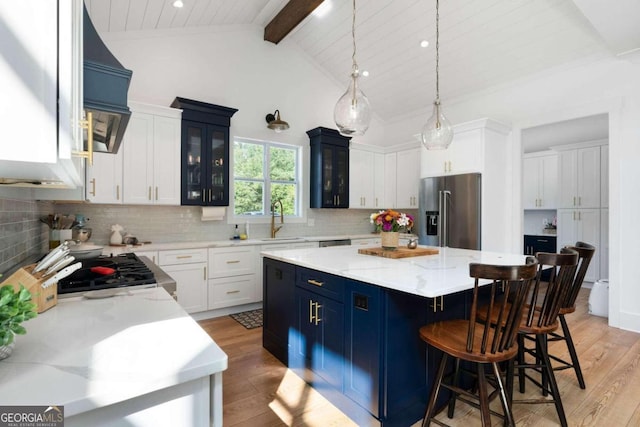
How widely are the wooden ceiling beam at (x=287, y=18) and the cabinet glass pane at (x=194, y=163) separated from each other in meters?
1.88

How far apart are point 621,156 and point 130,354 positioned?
15.9ft

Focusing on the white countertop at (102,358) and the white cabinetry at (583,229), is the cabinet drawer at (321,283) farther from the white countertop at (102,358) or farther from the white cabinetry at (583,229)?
the white cabinetry at (583,229)

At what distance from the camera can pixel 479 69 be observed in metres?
4.45

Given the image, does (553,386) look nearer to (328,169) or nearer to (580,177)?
(328,169)

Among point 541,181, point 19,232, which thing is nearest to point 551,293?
point 19,232

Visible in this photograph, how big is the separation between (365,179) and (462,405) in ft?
12.9

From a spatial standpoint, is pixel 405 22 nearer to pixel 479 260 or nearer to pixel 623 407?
pixel 479 260

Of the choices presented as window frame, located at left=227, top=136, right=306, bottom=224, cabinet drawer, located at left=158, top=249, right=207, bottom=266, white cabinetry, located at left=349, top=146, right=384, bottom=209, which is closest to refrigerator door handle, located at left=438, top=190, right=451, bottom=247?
white cabinetry, located at left=349, top=146, right=384, bottom=209

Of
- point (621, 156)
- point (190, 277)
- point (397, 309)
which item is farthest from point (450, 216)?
point (190, 277)

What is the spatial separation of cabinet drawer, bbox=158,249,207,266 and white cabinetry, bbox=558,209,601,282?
6242 mm

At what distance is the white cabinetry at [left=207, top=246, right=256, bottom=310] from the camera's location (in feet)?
12.6

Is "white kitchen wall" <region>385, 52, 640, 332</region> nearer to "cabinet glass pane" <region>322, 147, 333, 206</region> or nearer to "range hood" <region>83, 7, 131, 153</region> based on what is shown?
"cabinet glass pane" <region>322, 147, 333, 206</region>

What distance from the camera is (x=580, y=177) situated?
575 centimetres

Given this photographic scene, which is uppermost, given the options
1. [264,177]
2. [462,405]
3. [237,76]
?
[237,76]
